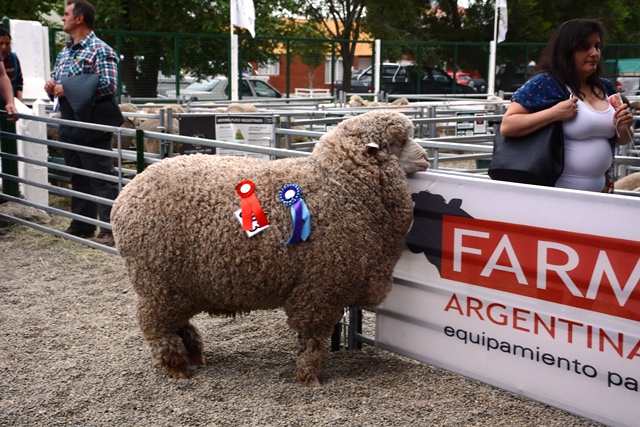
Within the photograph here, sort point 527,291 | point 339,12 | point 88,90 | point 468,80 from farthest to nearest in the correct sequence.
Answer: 1. point 339,12
2. point 468,80
3. point 88,90
4. point 527,291

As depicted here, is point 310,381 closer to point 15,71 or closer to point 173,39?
point 15,71

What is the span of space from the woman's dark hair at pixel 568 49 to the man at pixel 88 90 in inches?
163

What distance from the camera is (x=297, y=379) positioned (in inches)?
149

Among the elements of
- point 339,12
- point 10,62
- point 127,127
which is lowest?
point 127,127

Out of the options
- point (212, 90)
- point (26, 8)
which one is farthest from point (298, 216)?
point (26, 8)

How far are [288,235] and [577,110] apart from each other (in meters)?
1.41

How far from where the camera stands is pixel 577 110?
3.53 metres

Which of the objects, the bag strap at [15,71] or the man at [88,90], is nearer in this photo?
the man at [88,90]

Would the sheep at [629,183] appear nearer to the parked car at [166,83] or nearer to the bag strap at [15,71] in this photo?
the bag strap at [15,71]

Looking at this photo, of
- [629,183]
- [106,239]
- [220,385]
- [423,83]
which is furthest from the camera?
[423,83]

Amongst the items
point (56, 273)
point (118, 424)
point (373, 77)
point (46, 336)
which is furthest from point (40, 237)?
point (373, 77)

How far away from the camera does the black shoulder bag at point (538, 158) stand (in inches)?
139

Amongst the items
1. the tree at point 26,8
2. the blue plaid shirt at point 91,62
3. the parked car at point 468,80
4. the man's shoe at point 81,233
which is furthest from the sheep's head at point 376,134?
the parked car at point 468,80

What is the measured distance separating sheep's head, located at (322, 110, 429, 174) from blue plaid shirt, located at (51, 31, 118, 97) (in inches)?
141
